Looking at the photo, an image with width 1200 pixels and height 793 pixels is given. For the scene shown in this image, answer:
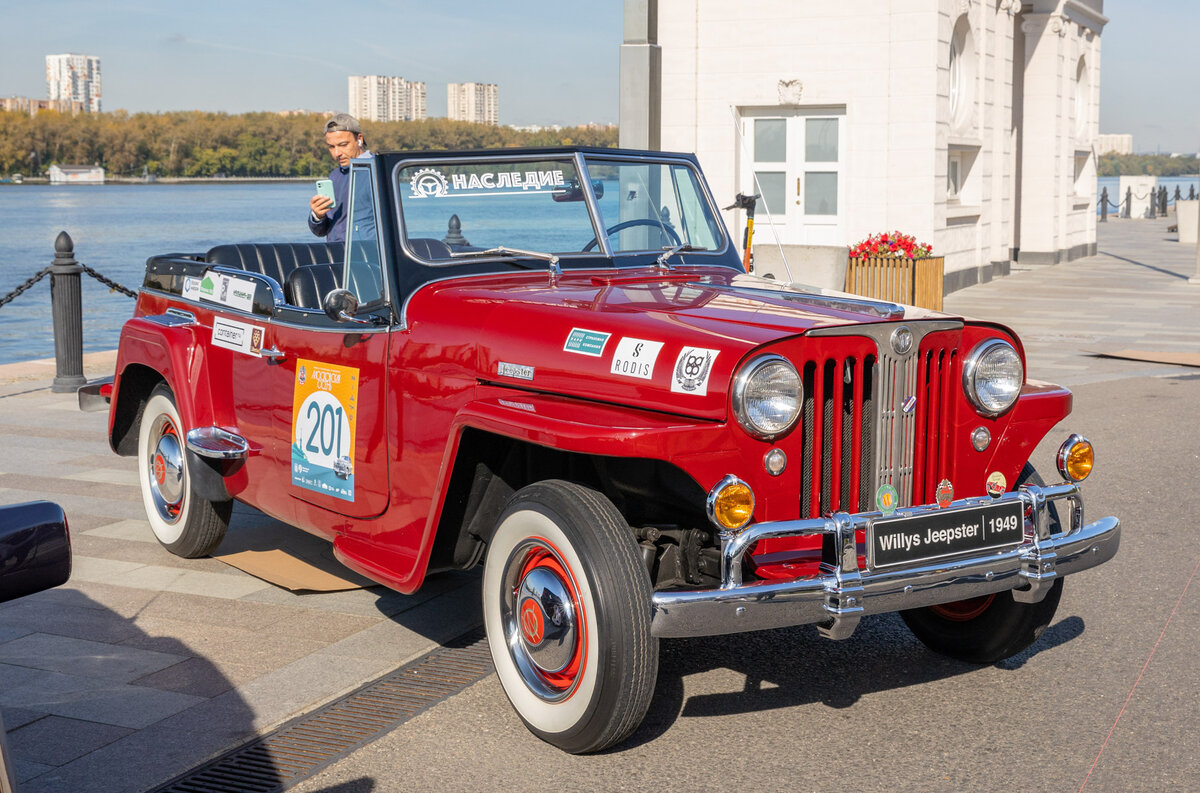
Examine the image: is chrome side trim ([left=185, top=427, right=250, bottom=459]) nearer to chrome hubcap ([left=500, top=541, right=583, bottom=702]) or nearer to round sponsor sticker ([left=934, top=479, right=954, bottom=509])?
chrome hubcap ([left=500, top=541, right=583, bottom=702])

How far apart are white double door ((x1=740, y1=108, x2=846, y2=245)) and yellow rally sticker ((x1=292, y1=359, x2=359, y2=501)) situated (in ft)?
49.7

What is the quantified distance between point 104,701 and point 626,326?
217 cm

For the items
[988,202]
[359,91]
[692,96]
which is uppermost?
[359,91]

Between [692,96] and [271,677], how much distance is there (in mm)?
16796

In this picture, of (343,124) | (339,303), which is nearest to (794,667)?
(339,303)

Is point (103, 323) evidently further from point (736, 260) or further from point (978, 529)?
point (978, 529)

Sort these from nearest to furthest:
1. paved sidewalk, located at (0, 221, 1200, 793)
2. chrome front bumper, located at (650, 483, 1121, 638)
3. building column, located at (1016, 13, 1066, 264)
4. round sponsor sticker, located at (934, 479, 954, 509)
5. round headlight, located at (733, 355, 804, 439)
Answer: chrome front bumper, located at (650, 483, 1121, 638) < round headlight, located at (733, 355, 804, 439) < paved sidewalk, located at (0, 221, 1200, 793) < round sponsor sticker, located at (934, 479, 954, 509) < building column, located at (1016, 13, 1066, 264)

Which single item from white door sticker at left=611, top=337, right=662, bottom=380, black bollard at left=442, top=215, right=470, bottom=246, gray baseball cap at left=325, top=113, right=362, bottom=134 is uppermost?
gray baseball cap at left=325, top=113, right=362, bottom=134

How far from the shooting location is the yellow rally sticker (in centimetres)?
475

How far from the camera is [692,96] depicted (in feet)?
65.6

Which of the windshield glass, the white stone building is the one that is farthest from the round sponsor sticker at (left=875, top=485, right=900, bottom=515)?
the white stone building

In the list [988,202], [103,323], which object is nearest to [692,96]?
[988,202]

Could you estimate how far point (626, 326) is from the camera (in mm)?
3848

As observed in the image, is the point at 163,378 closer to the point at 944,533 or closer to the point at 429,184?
the point at 429,184
